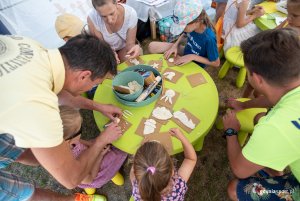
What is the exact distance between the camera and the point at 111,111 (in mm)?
1849

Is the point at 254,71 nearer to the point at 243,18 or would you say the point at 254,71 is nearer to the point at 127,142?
the point at 127,142

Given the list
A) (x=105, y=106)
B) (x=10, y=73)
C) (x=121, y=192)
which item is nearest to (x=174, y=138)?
(x=105, y=106)

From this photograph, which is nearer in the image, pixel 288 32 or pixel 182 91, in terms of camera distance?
pixel 288 32

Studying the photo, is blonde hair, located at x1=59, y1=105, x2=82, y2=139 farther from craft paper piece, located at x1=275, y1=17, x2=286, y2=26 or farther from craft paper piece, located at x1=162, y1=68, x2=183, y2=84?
craft paper piece, located at x1=275, y1=17, x2=286, y2=26

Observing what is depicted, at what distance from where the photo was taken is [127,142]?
68.1 inches

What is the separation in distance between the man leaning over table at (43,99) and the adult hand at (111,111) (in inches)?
4.4

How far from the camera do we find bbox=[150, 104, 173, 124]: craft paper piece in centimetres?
180

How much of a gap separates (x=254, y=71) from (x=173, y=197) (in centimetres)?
92

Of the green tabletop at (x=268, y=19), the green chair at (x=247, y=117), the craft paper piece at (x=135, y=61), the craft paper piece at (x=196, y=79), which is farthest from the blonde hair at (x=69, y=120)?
the green tabletop at (x=268, y=19)

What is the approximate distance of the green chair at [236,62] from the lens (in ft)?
8.59

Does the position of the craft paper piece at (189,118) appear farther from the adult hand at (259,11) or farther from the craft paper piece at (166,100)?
the adult hand at (259,11)

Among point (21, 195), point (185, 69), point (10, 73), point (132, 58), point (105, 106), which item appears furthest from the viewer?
point (132, 58)

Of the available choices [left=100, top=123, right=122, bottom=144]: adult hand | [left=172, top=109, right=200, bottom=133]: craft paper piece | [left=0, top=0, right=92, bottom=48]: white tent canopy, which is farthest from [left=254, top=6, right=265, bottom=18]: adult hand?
[left=0, top=0, right=92, bottom=48]: white tent canopy

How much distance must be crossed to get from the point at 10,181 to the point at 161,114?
1160 millimetres
